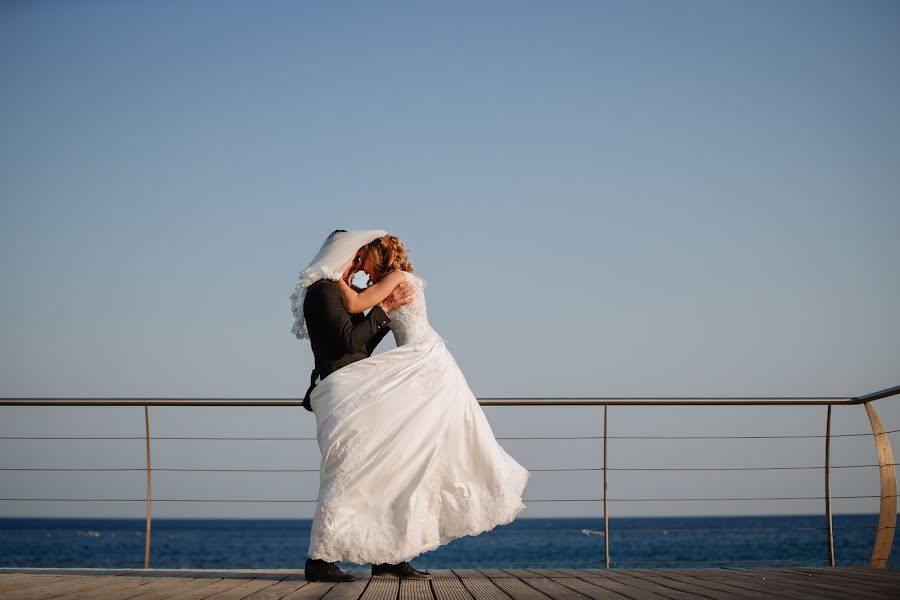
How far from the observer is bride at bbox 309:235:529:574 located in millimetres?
3666

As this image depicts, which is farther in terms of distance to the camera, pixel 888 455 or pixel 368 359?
pixel 888 455

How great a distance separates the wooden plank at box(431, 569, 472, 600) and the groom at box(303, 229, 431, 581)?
104 millimetres

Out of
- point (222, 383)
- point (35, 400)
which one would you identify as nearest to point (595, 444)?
point (35, 400)

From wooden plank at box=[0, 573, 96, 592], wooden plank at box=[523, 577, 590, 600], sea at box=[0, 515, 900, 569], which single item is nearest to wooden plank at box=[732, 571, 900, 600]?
wooden plank at box=[523, 577, 590, 600]

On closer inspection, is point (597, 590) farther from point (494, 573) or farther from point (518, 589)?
point (494, 573)

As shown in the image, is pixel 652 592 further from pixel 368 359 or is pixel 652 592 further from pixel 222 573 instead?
pixel 222 573

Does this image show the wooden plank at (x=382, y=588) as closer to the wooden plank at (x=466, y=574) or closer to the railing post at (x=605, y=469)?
the wooden plank at (x=466, y=574)

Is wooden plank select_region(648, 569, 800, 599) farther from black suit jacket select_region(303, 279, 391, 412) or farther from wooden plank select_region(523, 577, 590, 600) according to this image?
black suit jacket select_region(303, 279, 391, 412)

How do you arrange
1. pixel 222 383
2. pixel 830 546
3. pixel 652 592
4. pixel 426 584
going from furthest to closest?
pixel 222 383
pixel 830 546
pixel 426 584
pixel 652 592

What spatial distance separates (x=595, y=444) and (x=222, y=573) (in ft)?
7.41

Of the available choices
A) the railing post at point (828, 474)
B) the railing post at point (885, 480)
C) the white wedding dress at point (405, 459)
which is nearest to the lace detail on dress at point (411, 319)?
the white wedding dress at point (405, 459)

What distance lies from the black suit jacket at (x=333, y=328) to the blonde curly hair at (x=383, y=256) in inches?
8.0

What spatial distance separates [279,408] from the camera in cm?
501

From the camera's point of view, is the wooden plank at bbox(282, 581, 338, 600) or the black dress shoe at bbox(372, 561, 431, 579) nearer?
the wooden plank at bbox(282, 581, 338, 600)
